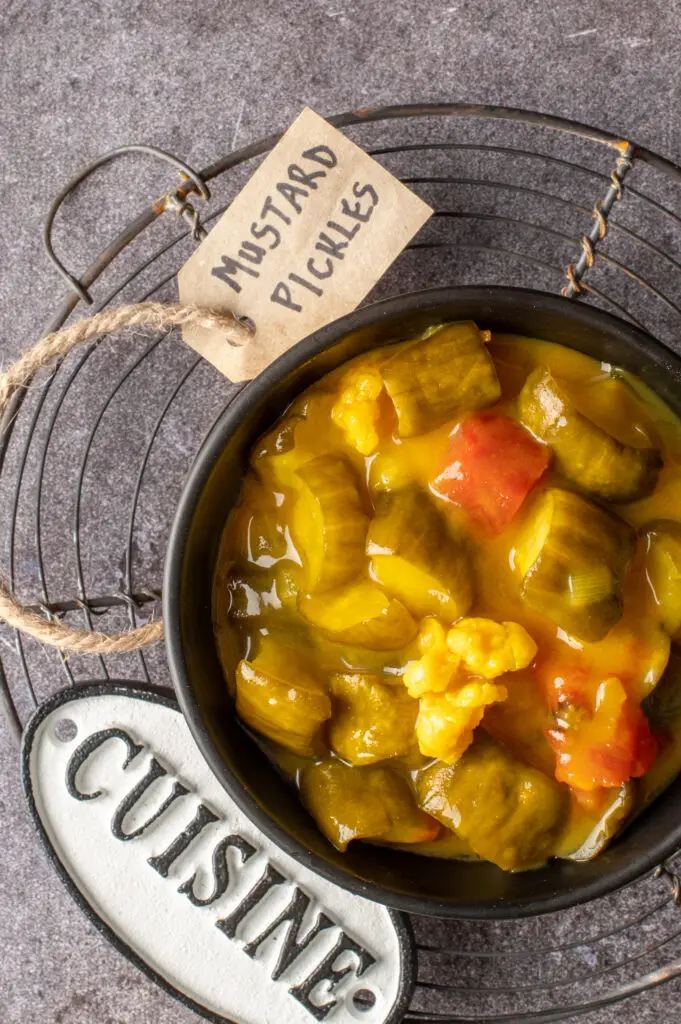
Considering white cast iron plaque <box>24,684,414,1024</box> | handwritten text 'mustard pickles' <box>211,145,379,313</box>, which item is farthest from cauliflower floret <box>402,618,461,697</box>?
handwritten text 'mustard pickles' <box>211,145,379,313</box>

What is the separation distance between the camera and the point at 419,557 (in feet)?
3.89

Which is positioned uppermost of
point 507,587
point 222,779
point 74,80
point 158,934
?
point 74,80

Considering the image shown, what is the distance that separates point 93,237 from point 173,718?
2.78ft

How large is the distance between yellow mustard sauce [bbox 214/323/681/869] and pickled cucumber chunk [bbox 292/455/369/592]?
0.02 meters

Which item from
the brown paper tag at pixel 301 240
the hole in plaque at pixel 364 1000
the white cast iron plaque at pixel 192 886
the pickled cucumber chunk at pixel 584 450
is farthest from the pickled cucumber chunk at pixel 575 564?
the hole in plaque at pixel 364 1000

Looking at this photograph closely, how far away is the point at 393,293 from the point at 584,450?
569mm

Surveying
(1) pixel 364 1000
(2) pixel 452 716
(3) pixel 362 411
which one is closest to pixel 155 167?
(3) pixel 362 411

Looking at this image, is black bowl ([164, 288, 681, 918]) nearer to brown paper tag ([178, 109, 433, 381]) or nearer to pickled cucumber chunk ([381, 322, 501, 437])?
pickled cucumber chunk ([381, 322, 501, 437])

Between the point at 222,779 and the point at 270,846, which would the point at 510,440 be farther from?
the point at 270,846

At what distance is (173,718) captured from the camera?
1.47 meters

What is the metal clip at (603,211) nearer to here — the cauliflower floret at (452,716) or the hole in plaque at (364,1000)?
the cauliflower floret at (452,716)

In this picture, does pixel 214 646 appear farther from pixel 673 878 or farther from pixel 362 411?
pixel 673 878

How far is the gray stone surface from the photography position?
1610mm

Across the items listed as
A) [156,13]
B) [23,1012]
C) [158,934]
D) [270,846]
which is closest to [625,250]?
[156,13]
